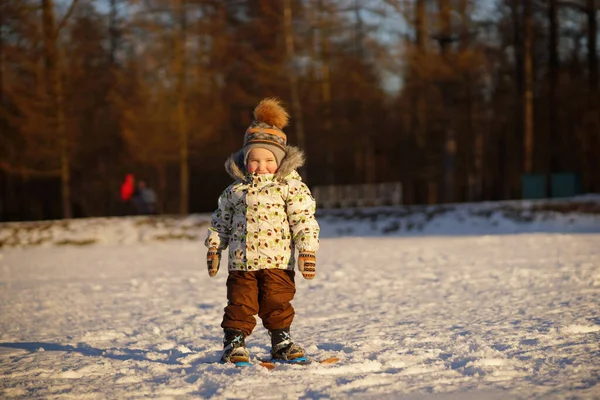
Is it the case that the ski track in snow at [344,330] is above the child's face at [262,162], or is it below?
below

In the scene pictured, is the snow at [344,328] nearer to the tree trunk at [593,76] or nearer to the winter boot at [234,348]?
the winter boot at [234,348]

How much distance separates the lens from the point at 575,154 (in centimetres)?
2844

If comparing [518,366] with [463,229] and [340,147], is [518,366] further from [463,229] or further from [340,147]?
[340,147]

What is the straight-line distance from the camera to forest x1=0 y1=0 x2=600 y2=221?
68.0ft

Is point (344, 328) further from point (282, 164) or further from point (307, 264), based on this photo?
point (282, 164)

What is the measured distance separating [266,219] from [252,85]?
700 inches

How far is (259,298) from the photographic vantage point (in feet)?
16.8

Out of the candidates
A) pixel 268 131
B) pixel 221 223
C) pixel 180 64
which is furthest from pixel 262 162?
pixel 180 64

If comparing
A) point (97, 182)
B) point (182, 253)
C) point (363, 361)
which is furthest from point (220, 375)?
point (97, 182)

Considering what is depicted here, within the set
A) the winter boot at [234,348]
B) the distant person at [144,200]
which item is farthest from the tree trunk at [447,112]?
the winter boot at [234,348]

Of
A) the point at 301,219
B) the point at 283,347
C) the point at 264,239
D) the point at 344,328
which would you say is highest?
the point at 301,219

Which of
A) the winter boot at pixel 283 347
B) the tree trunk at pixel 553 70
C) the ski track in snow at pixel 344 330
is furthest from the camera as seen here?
the tree trunk at pixel 553 70

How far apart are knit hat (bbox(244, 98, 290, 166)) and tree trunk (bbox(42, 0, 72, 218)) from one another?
1543 cm

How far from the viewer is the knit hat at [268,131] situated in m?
5.13
